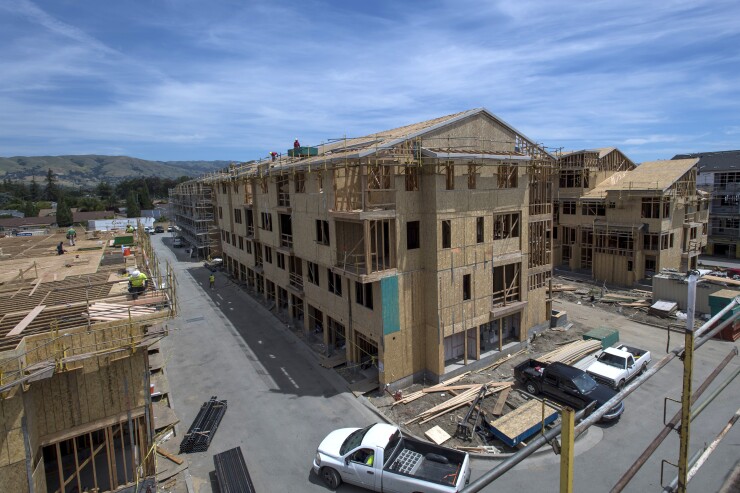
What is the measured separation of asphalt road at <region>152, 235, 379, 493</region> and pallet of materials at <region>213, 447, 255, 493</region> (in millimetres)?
429

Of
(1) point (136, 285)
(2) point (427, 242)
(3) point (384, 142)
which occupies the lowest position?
(1) point (136, 285)

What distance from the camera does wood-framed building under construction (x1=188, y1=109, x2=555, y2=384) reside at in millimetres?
19188

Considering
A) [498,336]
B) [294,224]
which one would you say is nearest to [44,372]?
[294,224]

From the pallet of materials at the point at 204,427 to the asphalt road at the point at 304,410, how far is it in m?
0.30

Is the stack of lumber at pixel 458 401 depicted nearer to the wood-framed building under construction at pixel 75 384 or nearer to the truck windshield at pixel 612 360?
the truck windshield at pixel 612 360

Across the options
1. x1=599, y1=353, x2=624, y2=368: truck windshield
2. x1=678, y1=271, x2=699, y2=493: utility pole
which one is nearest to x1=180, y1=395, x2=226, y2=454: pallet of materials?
x1=678, y1=271, x2=699, y2=493: utility pole

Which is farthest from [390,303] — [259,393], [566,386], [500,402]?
[566,386]

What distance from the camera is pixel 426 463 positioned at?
43.7 ft

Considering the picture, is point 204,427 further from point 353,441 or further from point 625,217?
point 625,217

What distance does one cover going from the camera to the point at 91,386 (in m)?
11.9

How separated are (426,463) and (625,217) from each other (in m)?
32.1

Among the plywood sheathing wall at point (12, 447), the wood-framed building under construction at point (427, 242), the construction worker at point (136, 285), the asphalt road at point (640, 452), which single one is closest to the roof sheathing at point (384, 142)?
the wood-framed building under construction at point (427, 242)

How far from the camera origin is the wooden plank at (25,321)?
1138 cm

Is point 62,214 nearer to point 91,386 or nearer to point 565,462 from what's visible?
point 91,386
